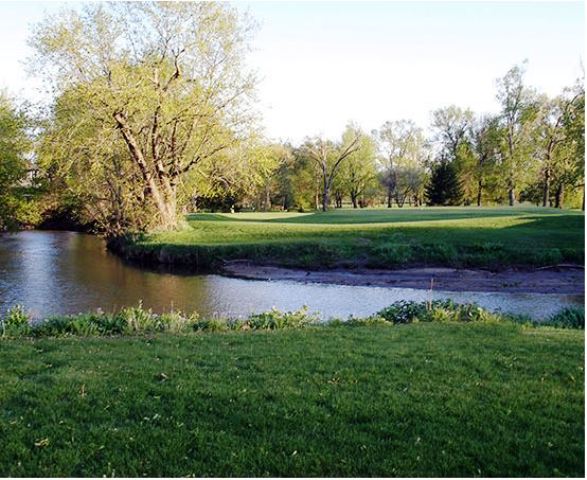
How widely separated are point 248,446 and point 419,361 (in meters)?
3.48

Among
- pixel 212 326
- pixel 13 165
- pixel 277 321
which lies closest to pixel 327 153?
pixel 13 165

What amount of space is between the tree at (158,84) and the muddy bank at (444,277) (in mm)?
10200

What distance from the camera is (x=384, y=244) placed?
92.1 feet

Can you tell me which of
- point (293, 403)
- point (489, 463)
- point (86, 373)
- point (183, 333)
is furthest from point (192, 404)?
point (183, 333)

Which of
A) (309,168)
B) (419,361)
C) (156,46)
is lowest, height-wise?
(419,361)

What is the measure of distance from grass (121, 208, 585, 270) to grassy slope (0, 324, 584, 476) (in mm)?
17550

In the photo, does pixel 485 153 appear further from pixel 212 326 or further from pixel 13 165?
pixel 212 326

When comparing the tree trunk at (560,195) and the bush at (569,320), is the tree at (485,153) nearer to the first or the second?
the tree trunk at (560,195)

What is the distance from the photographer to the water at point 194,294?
679 inches

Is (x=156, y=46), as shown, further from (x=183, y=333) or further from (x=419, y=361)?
(x=419, y=361)

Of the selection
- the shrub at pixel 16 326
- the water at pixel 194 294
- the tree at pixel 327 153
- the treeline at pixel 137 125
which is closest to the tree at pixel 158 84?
the treeline at pixel 137 125

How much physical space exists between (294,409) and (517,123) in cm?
5768

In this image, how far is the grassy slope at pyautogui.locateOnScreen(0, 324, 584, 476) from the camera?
461 cm

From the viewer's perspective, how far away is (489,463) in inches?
180
